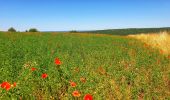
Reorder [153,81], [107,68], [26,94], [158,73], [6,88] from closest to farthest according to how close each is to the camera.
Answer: [6,88] < [26,94] < [153,81] < [158,73] < [107,68]

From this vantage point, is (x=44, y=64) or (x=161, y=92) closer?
(x=161, y=92)

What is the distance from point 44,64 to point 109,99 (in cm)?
399

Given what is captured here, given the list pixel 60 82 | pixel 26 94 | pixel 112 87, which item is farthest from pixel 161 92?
pixel 26 94

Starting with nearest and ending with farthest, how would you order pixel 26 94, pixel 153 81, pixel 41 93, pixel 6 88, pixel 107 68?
pixel 6 88 < pixel 26 94 < pixel 41 93 < pixel 153 81 < pixel 107 68

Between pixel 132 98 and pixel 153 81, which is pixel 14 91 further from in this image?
pixel 153 81

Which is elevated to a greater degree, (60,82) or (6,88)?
(6,88)

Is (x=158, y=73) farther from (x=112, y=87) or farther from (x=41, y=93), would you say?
(x=41, y=93)

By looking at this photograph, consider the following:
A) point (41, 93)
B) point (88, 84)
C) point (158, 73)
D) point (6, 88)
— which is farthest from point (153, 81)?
point (6, 88)

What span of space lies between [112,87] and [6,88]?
2625 mm

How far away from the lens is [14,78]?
21.9 ft

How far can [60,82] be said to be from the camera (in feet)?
19.0

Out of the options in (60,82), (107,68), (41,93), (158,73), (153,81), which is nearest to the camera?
(41,93)

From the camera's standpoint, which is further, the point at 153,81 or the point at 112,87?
the point at 153,81

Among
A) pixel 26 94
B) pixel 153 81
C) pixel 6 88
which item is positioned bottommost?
pixel 153 81
